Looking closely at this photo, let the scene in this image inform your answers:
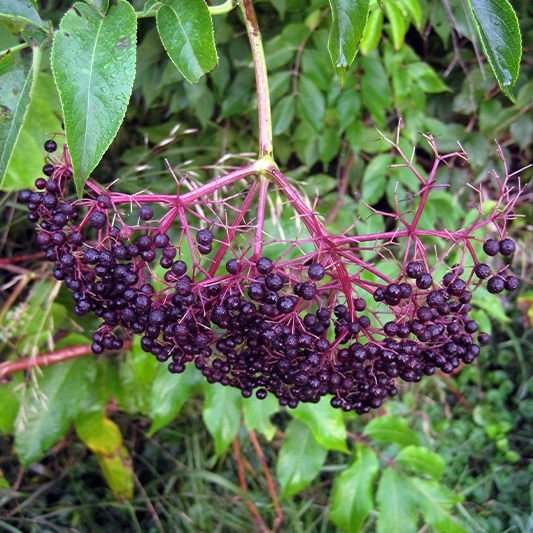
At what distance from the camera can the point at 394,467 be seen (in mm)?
1430

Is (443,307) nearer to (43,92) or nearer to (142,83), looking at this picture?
(43,92)

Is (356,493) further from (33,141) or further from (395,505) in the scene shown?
(33,141)

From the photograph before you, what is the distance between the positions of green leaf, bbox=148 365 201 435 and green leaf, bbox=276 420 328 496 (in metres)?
0.36

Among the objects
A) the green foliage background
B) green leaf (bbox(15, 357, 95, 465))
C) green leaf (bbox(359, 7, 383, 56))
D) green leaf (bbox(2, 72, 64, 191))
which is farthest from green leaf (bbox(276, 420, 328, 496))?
green leaf (bbox(359, 7, 383, 56))

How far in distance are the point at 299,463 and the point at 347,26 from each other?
1.14 meters

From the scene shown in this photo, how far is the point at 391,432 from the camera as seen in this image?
55.5 inches

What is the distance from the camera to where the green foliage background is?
51.3 inches

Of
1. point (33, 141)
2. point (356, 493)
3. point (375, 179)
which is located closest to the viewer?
point (33, 141)

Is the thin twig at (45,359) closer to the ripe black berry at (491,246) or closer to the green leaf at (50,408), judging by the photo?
the green leaf at (50,408)

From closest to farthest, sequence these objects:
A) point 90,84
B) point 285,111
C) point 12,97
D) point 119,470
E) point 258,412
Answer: point 90,84 → point 12,97 → point 258,412 → point 285,111 → point 119,470

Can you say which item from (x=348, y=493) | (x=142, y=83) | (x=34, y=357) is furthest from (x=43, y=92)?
(x=348, y=493)

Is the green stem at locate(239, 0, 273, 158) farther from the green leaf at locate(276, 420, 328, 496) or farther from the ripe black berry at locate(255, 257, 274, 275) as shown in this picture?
the green leaf at locate(276, 420, 328, 496)

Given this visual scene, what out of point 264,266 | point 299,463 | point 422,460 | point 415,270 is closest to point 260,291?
point 264,266

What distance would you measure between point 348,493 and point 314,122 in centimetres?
103
